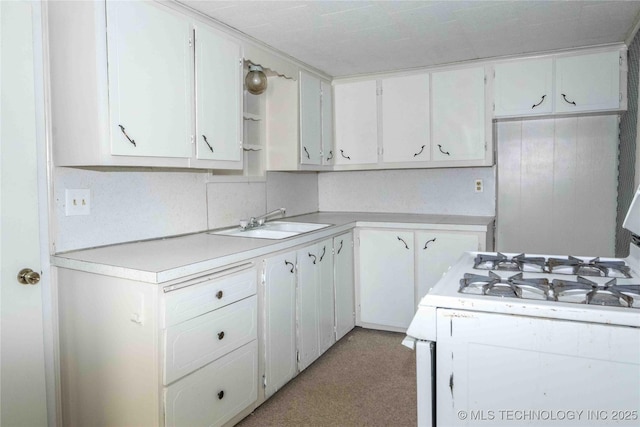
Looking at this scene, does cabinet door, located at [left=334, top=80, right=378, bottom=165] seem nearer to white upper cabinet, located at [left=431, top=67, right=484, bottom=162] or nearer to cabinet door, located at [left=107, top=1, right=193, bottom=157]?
white upper cabinet, located at [left=431, top=67, right=484, bottom=162]

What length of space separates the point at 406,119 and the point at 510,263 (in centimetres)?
190

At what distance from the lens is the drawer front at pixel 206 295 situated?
1.66m

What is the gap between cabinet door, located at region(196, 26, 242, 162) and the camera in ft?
7.19

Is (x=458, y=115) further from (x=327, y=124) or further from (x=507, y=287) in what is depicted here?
(x=507, y=287)

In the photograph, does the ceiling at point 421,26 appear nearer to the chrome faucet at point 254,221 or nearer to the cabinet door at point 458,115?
the cabinet door at point 458,115

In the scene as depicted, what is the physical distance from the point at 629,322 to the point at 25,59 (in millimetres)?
2280

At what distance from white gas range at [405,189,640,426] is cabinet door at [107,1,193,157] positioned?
1347 mm

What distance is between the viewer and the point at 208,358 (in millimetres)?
1841

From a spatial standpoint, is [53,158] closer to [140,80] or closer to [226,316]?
[140,80]

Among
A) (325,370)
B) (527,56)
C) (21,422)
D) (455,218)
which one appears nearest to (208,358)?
(21,422)

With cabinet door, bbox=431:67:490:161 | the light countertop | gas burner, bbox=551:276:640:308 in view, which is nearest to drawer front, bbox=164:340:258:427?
the light countertop

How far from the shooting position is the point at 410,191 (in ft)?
12.3

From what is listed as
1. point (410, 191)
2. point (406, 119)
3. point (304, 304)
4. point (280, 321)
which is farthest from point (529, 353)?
point (410, 191)

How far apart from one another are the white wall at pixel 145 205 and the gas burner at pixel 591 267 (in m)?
1.87
